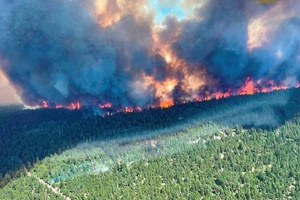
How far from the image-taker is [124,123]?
204ft

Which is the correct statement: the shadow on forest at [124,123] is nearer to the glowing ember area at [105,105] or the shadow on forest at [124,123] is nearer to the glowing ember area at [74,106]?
the glowing ember area at [105,105]

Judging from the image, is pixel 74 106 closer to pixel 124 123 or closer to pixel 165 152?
pixel 124 123

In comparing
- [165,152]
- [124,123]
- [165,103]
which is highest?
[165,103]

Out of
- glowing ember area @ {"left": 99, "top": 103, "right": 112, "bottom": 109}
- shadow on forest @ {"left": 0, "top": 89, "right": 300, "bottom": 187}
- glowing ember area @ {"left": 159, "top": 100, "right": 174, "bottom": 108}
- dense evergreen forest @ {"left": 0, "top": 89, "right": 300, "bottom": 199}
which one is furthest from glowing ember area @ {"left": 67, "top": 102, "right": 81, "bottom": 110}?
glowing ember area @ {"left": 159, "top": 100, "right": 174, "bottom": 108}

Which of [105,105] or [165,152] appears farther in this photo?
[105,105]

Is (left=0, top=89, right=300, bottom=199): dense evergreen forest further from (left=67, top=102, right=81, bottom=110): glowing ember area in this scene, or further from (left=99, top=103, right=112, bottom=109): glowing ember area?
(left=67, top=102, right=81, bottom=110): glowing ember area

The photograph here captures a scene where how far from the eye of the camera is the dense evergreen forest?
4662 centimetres

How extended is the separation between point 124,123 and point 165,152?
1071 centimetres

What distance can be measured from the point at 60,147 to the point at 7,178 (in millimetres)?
7182

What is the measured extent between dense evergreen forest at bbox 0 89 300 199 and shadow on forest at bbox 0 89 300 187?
0.10 m

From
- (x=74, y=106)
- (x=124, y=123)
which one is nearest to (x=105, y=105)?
(x=74, y=106)

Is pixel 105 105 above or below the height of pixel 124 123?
above

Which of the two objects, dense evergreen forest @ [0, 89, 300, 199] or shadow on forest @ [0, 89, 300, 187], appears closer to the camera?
dense evergreen forest @ [0, 89, 300, 199]

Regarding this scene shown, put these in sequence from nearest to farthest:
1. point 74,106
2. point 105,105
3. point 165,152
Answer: point 165,152
point 105,105
point 74,106
